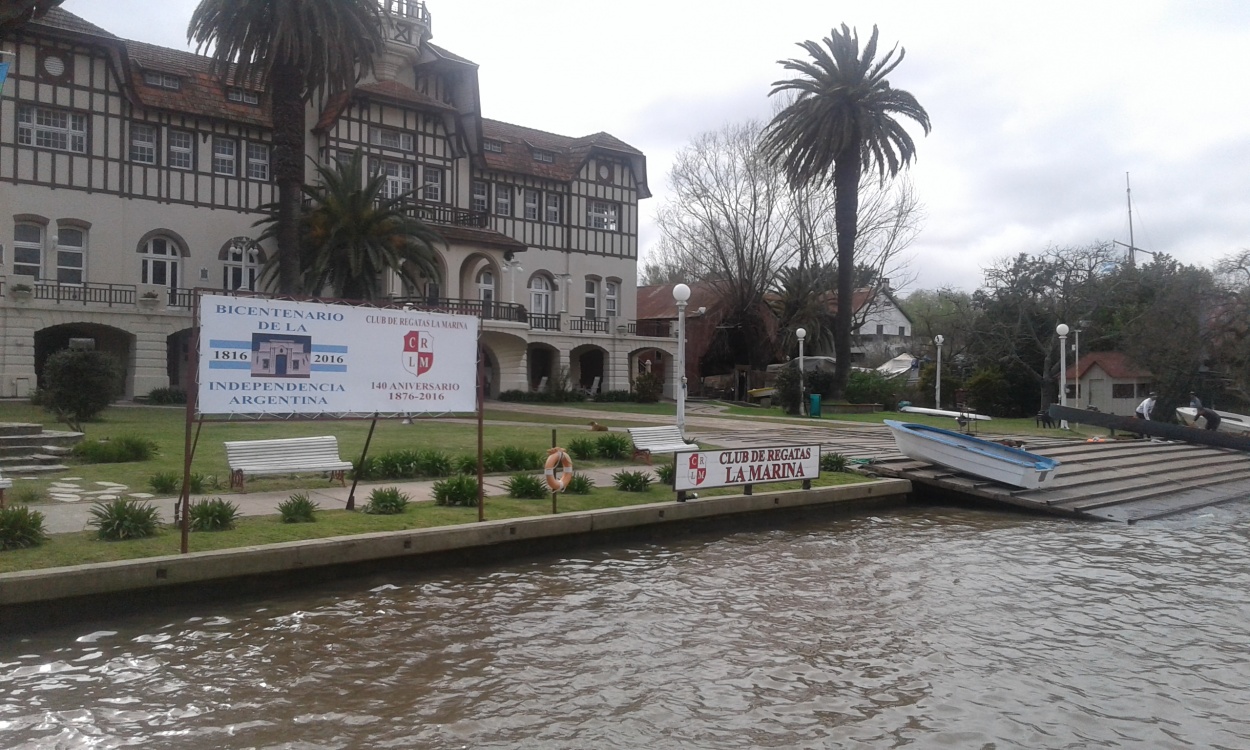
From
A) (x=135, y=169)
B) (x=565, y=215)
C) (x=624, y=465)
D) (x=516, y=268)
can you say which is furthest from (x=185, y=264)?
(x=624, y=465)

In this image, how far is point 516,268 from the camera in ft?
156

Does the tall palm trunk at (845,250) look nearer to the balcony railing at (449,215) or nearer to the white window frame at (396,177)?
the balcony railing at (449,215)

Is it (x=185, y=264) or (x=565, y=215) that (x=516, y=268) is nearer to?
(x=565, y=215)

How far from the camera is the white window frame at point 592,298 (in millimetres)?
53125

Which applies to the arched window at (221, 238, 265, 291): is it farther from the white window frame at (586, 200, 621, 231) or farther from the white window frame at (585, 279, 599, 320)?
the white window frame at (586, 200, 621, 231)

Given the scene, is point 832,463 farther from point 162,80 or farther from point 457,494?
point 162,80

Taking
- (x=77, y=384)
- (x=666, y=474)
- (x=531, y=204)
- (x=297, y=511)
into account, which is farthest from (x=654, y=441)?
(x=531, y=204)

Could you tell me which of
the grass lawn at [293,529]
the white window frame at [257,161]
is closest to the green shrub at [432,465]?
the grass lawn at [293,529]

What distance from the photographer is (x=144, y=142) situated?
3769 centimetres

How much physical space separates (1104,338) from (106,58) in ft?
152

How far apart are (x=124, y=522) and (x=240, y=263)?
31.9 metres

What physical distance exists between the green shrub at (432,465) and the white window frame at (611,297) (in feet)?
121

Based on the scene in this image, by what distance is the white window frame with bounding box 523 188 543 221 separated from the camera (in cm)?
5041

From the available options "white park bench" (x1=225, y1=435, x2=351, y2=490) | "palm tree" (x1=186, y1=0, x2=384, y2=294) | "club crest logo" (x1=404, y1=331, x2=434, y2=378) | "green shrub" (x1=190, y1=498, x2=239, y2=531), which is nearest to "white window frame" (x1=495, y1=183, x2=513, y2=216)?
"palm tree" (x1=186, y1=0, x2=384, y2=294)
